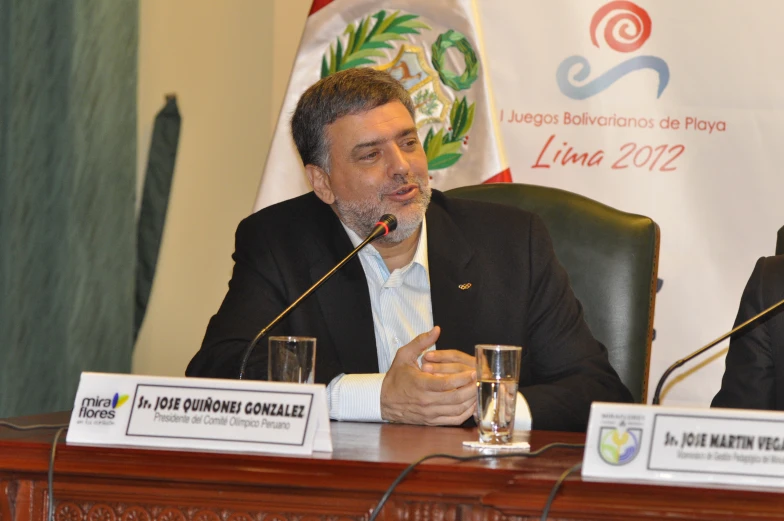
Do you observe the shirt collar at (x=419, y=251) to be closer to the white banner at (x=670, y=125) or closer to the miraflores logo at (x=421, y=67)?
the miraflores logo at (x=421, y=67)

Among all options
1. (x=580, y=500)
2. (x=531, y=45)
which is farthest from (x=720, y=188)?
(x=580, y=500)

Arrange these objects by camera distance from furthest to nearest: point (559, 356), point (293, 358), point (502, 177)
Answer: point (502, 177) < point (559, 356) < point (293, 358)

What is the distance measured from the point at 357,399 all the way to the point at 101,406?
0.63 meters

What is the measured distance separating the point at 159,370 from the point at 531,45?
5.71ft

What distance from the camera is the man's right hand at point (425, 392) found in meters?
1.91

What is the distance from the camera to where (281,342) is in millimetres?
1753

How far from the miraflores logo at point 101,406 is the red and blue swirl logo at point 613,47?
94.0 inches

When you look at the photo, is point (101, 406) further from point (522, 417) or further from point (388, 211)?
point (388, 211)

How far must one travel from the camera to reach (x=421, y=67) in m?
3.54

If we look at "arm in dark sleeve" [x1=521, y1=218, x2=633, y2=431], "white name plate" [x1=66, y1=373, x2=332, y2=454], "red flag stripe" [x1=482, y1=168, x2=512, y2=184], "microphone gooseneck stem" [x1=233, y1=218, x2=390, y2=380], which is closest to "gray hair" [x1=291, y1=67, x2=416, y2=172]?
"arm in dark sleeve" [x1=521, y1=218, x2=633, y2=431]

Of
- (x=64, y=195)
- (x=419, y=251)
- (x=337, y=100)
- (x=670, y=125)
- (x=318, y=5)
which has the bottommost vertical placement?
(x=419, y=251)

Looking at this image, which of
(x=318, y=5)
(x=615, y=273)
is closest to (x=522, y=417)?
(x=615, y=273)

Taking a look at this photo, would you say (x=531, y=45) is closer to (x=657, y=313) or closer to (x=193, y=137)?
(x=657, y=313)

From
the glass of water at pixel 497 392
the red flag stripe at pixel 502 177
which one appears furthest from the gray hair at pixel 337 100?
the glass of water at pixel 497 392
